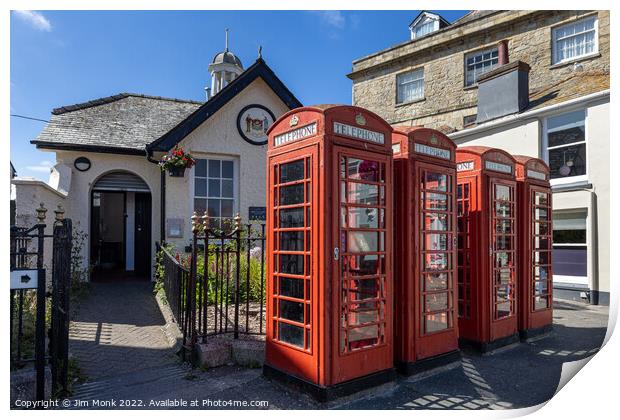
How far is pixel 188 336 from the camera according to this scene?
5.35 meters

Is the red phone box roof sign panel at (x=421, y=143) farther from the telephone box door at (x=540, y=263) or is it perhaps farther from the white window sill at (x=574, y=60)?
the white window sill at (x=574, y=60)

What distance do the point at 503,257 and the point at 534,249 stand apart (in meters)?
0.84

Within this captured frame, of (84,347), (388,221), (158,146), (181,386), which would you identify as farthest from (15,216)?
(388,221)

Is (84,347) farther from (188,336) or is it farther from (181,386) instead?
(181,386)

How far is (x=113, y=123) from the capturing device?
36.1 ft

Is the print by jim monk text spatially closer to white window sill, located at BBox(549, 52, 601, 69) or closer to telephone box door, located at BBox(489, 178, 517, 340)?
telephone box door, located at BBox(489, 178, 517, 340)

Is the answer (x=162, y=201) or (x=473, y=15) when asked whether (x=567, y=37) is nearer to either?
(x=473, y=15)

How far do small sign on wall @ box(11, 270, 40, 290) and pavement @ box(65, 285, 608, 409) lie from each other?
4.04ft

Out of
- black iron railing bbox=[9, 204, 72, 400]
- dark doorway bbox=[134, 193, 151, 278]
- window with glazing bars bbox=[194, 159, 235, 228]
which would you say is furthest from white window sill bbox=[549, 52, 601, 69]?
black iron railing bbox=[9, 204, 72, 400]

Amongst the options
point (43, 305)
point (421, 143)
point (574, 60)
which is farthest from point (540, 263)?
point (574, 60)

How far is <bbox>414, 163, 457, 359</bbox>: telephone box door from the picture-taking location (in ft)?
15.8

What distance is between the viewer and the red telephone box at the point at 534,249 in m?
6.29

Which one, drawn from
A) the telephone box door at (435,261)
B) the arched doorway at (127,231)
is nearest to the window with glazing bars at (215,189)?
the arched doorway at (127,231)

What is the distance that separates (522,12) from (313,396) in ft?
60.2
